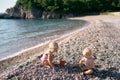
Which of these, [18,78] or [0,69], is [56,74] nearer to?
[18,78]

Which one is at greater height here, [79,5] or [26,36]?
[26,36]

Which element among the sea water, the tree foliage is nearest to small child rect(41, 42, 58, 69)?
the sea water

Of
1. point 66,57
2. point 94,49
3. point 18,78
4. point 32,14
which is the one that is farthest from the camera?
point 32,14

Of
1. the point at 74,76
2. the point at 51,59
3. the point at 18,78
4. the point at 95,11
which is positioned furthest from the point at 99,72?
the point at 95,11

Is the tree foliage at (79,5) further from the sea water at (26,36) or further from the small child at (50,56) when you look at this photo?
the small child at (50,56)

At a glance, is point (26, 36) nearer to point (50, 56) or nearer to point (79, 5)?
point (50, 56)

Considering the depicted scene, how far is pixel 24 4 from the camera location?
126 m

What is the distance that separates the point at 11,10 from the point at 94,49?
121m

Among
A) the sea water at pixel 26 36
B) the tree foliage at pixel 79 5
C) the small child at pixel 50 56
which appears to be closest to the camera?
the small child at pixel 50 56

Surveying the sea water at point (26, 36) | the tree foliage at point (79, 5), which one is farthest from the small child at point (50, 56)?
the tree foliage at point (79, 5)

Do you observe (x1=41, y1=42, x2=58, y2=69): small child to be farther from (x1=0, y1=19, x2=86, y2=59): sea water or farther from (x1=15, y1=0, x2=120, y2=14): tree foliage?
(x1=15, y1=0, x2=120, y2=14): tree foliage

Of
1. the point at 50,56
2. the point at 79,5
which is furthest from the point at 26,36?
the point at 79,5

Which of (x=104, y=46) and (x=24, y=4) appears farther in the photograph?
(x=24, y=4)

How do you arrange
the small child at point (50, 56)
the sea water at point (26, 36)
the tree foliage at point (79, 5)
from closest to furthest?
1. the small child at point (50, 56)
2. the sea water at point (26, 36)
3. the tree foliage at point (79, 5)
